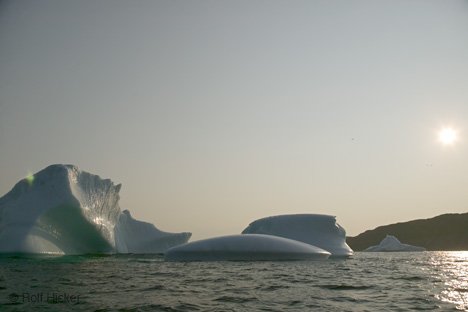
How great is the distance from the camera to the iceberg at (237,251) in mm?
27516

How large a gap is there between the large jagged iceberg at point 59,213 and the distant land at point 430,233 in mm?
102521

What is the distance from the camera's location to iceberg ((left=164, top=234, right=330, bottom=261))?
27516 mm

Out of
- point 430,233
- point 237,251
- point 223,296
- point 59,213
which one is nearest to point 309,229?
point 237,251

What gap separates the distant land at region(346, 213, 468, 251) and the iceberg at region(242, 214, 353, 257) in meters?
84.9

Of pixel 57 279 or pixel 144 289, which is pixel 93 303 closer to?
pixel 144 289

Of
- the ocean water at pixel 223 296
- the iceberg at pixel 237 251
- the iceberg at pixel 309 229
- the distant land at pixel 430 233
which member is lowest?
the ocean water at pixel 223 296

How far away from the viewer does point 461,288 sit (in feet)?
40.2

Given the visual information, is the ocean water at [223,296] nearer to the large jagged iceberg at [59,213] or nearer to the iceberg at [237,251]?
the iceberg at [237,251]

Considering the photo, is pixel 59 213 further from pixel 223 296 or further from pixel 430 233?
pixel 430 233

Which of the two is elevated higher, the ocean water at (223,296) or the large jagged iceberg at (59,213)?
the large jagged iceberg at (59,213)

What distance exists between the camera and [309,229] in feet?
139

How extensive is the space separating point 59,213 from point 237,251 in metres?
15.0

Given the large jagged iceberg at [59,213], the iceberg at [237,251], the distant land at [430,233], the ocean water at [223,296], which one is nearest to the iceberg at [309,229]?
the iceberg at [237,251]

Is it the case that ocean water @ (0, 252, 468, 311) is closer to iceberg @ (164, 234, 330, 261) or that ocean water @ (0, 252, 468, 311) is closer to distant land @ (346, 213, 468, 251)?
iceberg @ (164, 234, 330, 261)
